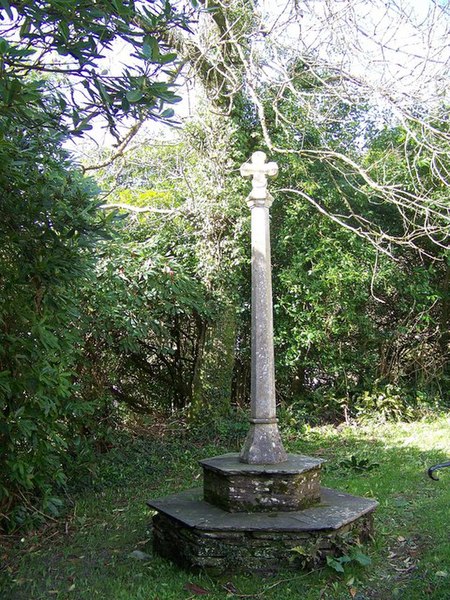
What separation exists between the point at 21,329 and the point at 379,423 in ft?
21.3

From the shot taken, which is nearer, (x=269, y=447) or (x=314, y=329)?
(x=269, y=447)

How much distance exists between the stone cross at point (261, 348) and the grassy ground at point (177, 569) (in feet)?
3.19

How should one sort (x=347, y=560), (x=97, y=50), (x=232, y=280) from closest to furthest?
1. (x=97, y=50)
2. (x=347, y=560)
3. (x=232, y=280)

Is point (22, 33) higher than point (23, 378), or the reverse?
point (22, 33)

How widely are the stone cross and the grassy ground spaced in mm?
971

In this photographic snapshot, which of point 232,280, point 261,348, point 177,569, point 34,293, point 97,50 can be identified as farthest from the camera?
point 232,280

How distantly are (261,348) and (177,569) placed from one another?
5.88 feet

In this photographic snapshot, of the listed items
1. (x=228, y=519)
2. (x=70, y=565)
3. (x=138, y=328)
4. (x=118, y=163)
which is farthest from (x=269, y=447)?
(x=118, y=163)

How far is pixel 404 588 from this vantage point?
150 inches

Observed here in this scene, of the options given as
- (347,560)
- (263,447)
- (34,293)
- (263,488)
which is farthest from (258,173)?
(347,560)

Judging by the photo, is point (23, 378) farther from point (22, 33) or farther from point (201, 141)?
point (201, 141)

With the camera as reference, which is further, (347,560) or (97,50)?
(347,560)

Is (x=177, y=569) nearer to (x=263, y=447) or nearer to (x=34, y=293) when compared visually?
(x=263, y=447)

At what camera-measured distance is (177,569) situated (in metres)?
4.30
